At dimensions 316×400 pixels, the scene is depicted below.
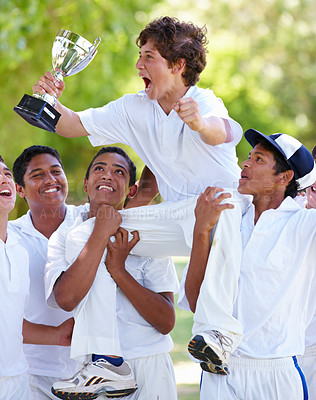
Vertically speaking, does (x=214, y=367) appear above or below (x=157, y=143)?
below

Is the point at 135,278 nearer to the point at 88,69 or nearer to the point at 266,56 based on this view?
the point at 88,69

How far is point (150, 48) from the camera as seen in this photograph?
12.7ft

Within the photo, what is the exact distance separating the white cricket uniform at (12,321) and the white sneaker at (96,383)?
0.68ft

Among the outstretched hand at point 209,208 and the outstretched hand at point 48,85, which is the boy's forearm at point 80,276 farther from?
the outstretched hand at point 48,85

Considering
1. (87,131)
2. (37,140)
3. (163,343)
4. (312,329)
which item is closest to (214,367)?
(163,343)

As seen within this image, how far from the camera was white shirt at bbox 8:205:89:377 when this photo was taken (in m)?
3.96

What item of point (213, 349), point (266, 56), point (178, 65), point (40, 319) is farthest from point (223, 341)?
point (266, 56)

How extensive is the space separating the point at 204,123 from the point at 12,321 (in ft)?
4.66

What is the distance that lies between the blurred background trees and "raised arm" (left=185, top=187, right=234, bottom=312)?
3964mm

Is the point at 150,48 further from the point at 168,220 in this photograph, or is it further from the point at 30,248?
the point at 30,248

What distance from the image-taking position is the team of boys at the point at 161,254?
321 centimetres

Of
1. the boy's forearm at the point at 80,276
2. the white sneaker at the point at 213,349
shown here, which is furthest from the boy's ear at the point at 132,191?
the white sneaker at the point at 213,349

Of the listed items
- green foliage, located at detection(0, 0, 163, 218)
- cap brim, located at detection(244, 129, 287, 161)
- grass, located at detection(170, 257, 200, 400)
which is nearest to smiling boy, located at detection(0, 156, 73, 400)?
cap brim, located at detection(244, 129, 287, 161)

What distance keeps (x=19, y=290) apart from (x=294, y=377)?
147cm
